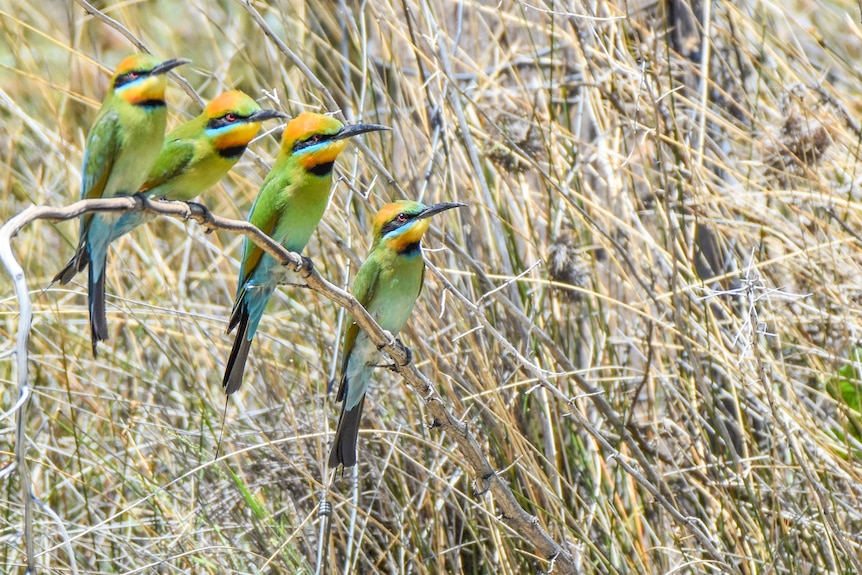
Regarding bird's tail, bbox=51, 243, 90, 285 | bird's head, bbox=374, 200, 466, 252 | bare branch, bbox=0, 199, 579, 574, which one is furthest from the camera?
bird's head, bbox=374, 200, 466, 252

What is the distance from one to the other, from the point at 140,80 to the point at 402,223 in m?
0.61

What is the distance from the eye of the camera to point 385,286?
2.20 meters

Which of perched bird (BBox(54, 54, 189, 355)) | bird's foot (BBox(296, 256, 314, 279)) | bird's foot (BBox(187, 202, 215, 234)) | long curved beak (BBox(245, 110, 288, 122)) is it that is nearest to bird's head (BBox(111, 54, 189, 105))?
perched bird (BBox(54, 54, 189, 355))

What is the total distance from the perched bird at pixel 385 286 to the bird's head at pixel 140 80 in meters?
0.53

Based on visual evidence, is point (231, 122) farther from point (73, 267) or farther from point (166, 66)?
point (73, 267)

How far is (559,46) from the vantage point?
10.1 ft

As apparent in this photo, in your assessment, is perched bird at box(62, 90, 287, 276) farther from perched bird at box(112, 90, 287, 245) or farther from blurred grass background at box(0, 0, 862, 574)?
blurred grass background at box(0, 0, 862, 574)

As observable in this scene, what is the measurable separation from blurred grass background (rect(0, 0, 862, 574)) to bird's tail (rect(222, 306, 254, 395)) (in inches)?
11.6

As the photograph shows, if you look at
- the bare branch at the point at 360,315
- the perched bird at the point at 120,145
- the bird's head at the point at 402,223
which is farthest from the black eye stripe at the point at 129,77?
Result: the bird's head at the point at 402,223

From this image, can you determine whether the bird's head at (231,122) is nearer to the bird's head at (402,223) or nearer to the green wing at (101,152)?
the green wing at (101,152)

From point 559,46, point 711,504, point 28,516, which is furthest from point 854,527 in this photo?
point 28,516

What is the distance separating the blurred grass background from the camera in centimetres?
227

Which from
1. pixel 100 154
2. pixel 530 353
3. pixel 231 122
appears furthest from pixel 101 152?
pixel 530 353

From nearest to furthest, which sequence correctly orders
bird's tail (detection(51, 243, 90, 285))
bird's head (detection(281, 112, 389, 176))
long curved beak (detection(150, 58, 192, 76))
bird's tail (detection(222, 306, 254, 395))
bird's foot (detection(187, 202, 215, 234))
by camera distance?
bird's foot (detection(187, 202, 215, 234)), bird's tail (detection(51, 243, 90, 285)), long curved beak (detection(150, 58, 192, 76)), bird's tail (detection(222, 306, 254, 395)), bird's head (detection(281, 112, 389, 176))
